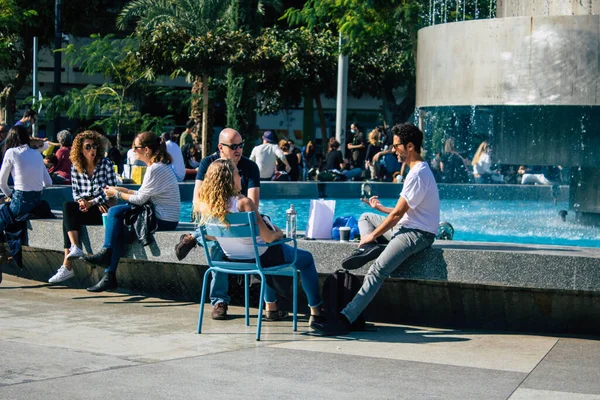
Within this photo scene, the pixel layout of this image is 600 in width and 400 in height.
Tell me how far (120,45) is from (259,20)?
5108mm

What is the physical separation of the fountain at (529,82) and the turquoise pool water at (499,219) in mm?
621

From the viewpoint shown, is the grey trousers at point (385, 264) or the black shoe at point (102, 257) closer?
the grey trousers at point (385, 264)

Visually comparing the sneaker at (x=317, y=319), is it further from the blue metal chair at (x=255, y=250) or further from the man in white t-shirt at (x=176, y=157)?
the man in white t-shirt at (x=176, y=157)

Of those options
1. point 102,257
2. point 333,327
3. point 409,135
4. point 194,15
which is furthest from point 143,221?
point 194,15

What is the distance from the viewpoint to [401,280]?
8094 millimetres

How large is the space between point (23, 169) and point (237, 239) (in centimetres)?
349

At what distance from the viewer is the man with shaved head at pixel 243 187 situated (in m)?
8.29

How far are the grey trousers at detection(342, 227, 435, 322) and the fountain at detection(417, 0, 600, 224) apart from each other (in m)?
4.59

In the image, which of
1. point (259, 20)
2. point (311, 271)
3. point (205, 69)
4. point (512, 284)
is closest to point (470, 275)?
point (512, 284)

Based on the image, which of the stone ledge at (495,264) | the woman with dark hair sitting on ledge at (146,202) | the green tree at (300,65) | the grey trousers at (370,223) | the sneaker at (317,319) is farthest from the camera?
the green tree at (300,65)

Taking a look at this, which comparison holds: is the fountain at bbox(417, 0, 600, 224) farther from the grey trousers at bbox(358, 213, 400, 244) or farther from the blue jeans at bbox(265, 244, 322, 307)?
the blue jeans at bbox(265, 244, 322, 307)

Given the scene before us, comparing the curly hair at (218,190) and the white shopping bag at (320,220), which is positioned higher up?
the curly hair at (218,190)

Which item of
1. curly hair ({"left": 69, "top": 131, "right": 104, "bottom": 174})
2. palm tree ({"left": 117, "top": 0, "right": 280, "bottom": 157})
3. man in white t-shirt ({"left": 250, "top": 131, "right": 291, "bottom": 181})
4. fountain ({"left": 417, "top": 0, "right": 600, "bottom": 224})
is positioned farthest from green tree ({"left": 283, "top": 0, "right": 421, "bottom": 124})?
curly hair ({"left": 69, "top": 131, "right": 104, "bottom": 174})

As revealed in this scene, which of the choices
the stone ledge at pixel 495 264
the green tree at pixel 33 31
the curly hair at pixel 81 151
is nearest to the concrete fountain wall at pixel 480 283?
the stone ledge at pixel 495 264
